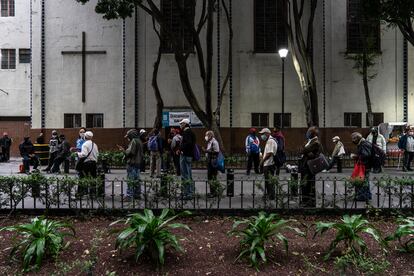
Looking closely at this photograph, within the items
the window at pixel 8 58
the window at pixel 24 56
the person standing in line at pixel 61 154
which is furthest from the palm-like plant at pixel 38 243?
the window at pixel 8 58

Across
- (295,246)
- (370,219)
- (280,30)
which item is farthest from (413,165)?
(295,246)

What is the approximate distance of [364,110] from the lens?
28.3 metres

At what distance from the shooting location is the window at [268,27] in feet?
93.9

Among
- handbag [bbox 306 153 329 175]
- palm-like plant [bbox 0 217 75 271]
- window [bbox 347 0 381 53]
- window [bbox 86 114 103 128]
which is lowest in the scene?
palm-like plant [bbox 0 217 75 271]

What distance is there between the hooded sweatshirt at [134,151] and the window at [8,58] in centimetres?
2299

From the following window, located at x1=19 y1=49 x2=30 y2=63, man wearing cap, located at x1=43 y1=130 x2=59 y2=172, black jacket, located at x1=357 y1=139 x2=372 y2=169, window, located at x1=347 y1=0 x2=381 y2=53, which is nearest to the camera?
black jacket, located at x1=357 y1=139 x2=372 y2=169

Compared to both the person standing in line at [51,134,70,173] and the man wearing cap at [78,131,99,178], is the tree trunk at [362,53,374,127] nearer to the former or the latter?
the person standing in line at [51,134,70,173]

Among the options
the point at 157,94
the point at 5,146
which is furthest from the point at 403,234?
the point at 5,146

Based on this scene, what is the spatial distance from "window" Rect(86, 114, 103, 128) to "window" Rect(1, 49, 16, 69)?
22.4 ft

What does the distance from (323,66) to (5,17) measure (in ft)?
70.6

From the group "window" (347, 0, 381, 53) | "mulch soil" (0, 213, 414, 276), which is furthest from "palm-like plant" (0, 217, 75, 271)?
"window" (347, 0, 381, 53)

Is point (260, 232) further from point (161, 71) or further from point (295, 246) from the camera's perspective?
point (161, 71)

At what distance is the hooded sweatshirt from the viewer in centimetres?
1110

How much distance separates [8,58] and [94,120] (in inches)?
309
